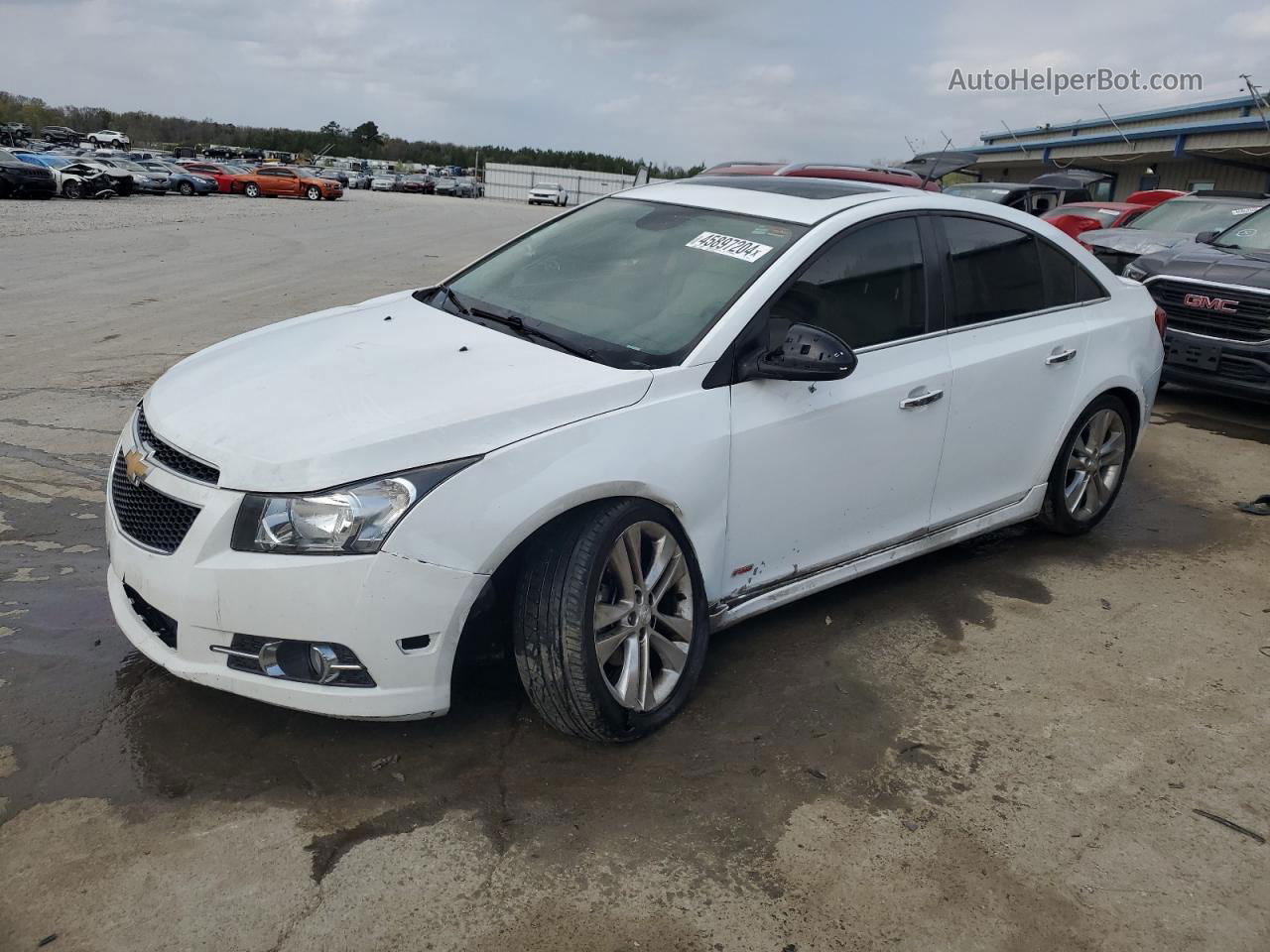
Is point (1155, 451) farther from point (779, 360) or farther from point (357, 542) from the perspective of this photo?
point (357, 542)

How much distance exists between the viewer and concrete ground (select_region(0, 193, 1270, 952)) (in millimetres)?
2537

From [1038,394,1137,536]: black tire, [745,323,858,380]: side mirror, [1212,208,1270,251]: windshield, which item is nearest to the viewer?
[745,323,858,380]: side mirror

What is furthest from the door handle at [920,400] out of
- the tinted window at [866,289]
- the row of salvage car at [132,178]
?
the row of salvage car at [132,178]

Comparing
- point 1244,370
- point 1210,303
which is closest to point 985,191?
point 1210,303

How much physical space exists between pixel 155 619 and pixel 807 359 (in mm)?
2157

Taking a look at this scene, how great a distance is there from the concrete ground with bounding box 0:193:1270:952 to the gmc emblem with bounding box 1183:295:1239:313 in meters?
3.65

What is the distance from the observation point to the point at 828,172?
8.80 meters

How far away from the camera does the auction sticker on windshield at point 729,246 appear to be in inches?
147

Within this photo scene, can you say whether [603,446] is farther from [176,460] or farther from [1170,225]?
[1170,225]

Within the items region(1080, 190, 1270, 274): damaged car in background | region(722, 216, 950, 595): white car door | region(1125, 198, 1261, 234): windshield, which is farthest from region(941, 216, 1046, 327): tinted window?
region(1125, 198, 1261, 234): windshield

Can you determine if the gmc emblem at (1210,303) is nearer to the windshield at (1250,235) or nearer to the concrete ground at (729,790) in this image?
the windshield at (1250,235)

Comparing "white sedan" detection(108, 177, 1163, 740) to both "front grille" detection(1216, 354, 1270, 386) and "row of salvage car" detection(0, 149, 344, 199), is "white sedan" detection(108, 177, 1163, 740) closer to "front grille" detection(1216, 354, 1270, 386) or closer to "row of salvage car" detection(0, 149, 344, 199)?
"front grille" detection(1216, 354, 1270, 386)

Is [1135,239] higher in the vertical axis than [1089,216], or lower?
lower

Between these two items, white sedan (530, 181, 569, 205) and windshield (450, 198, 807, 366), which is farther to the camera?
white sedan (530, 181, 569, 205)
